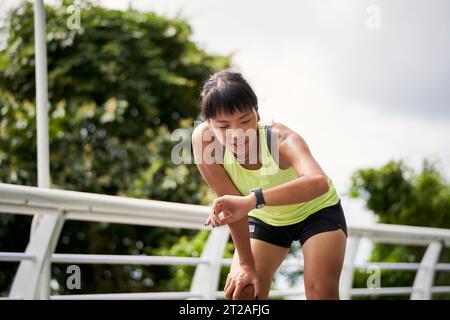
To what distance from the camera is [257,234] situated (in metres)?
2.22

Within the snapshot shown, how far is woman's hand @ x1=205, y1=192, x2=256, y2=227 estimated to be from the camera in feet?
5.85

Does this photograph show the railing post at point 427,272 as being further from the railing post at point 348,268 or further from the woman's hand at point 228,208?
the woman's hand at point 228,208

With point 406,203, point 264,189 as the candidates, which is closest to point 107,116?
point 406,203

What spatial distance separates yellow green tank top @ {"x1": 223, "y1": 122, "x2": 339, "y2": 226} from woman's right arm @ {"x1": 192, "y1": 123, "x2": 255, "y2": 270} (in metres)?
0.03

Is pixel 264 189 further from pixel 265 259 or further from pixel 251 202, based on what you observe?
pixel 265 259

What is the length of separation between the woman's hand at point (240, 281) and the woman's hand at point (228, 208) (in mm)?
305

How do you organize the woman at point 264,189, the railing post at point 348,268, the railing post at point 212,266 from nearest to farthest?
1. the woman at point 264,189
2. the railing post at point 212,266
3. the railing post at point 348,268

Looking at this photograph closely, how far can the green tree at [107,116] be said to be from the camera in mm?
6773

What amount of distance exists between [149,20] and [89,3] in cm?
82

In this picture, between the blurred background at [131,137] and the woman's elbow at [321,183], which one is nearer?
the woman's elbow at [321,183]

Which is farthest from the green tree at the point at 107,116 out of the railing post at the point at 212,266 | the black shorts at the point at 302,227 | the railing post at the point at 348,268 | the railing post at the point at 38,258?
the black shorts at the point at 302,227

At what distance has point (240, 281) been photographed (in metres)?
2.05

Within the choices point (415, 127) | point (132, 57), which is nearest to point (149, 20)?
point (132, 57)

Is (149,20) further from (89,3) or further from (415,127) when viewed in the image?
(415,127)
